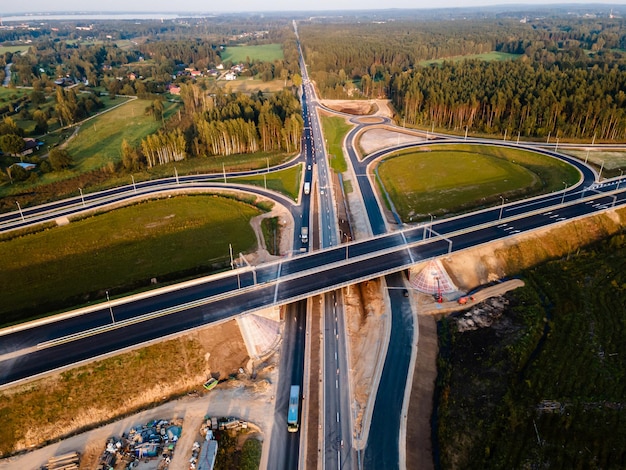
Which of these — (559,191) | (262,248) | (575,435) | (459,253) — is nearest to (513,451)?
(575,435)

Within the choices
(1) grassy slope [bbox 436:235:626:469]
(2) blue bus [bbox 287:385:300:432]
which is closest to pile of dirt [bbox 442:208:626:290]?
(1) grassy slope [bbox 436:235:626:469]

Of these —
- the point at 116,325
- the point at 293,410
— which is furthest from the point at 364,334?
the point at 116,325

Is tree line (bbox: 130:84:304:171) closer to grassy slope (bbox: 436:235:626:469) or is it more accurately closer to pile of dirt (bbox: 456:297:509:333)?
pile of dirt (bbox: 456:297:509:333)

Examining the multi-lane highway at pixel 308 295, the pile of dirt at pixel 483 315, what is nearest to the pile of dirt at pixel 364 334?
the multi-lane highway at pixel 308 295

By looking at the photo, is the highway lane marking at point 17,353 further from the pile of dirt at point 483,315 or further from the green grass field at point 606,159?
the green grass field at point 606,159

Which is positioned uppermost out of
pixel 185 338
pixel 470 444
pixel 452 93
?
pixel 452 93

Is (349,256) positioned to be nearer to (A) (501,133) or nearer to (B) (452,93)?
(A) (501,133)
